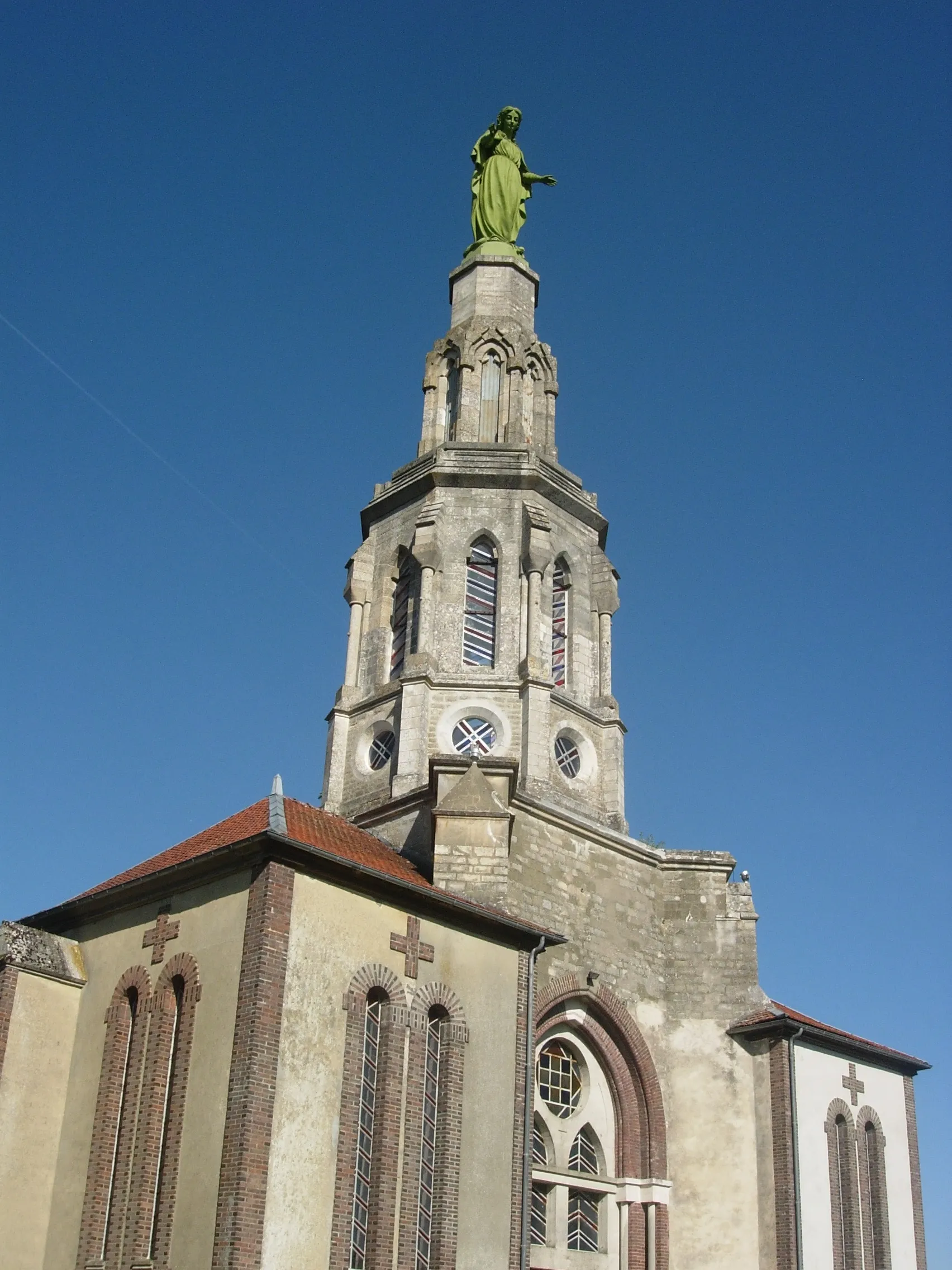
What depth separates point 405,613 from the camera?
2792 cm

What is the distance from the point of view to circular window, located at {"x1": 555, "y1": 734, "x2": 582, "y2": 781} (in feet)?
86.0

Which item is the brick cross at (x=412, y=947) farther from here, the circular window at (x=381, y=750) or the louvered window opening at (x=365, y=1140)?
the circular window at (x=381, y=750)

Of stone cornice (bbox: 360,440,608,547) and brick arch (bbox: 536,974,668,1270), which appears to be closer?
brick arch (bbox: 536,974,668,1270)

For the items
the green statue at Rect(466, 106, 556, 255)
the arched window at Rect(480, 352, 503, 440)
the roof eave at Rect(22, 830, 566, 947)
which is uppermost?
the green statue at Rect(466, 106, 556, 255)

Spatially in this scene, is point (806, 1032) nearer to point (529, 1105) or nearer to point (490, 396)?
point (529, 1105)

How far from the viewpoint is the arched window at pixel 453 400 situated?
3031 centimetres

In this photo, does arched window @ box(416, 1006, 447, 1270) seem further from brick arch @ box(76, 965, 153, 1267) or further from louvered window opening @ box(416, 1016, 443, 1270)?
brick arch @ box(76, 965, 153, 1267)

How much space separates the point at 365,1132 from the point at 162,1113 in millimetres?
2543

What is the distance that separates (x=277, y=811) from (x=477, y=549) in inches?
387

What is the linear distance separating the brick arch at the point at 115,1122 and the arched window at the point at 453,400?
1512 centimetres

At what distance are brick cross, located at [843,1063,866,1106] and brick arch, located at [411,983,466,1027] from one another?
29.0 ft

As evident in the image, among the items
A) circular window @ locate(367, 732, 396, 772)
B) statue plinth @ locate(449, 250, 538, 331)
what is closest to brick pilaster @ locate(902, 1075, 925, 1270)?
circular window @ locate(367, 732, 396, 772)

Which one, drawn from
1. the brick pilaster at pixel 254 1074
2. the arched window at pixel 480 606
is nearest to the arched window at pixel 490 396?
the arched window at pixel 480 606

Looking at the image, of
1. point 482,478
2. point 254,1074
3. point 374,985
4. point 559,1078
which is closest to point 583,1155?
point 559,1078
